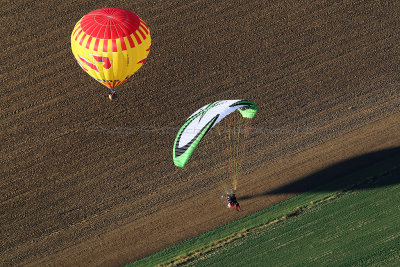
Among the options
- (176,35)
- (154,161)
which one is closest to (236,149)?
(154,161)

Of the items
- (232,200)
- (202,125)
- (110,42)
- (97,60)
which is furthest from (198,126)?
(232,200)

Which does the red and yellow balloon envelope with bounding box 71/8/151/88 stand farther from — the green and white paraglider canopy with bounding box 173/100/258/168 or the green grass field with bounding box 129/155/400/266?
the green grass field with bounding box 129/155/400/266

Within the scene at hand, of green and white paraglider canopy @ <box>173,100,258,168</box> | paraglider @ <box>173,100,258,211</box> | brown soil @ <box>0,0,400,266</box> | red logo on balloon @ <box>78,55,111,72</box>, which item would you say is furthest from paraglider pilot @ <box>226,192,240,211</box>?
red logo on balloon @ <box>78,55,111,72</box>

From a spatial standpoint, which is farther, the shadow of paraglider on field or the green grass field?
the shadow of paraglider on field

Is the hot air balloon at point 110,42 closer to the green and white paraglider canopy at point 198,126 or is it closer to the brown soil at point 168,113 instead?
A: the green and white paraglider canopy at point 198,126

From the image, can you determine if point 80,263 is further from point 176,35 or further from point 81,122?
point 176,35

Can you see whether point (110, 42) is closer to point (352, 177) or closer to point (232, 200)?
point (232, 200)

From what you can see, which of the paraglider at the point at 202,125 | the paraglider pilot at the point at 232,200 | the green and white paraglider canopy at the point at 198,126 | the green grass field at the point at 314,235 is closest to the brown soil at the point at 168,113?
the green grass field at the point at 314,235
